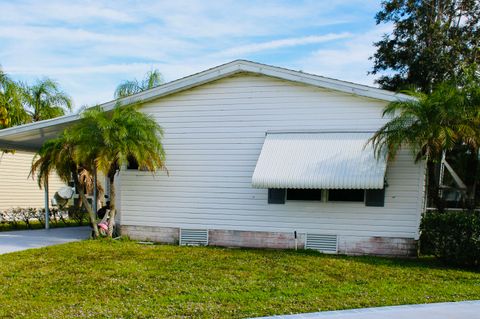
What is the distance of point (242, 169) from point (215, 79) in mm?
2527

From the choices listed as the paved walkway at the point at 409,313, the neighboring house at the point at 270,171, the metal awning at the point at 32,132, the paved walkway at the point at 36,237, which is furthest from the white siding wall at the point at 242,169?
the paved walkway at the point at 409,313

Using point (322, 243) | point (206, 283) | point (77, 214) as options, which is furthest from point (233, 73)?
point (77, 214)

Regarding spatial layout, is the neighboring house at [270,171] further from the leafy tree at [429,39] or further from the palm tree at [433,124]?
the leafy tree at [429,39]

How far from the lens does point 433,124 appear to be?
8875mm

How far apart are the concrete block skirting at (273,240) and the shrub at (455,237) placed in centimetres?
81

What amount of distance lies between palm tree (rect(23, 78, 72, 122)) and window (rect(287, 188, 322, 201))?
16016mm

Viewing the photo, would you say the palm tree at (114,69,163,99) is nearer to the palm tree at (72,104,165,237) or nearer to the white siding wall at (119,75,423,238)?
the white siding wall at (119,75,423,238)

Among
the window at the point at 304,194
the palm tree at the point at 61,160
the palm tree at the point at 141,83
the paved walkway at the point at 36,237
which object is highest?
the palm tree at the point at 141,83

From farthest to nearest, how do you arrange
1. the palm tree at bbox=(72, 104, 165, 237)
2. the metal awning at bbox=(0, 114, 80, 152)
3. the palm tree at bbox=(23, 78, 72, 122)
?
the palm tree at bbox=(23, 78, 72, 122) → the metal awning at bbox=(0, 114, 80, 152) → the palm tree at bbox=(72, 104, 165, 237)

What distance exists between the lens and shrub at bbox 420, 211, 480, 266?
8711 millimetres

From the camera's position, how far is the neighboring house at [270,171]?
33.0 ft

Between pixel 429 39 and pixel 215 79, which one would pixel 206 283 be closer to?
pixel 215 79

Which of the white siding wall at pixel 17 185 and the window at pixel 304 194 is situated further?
the white siding wall at pixel 17 185

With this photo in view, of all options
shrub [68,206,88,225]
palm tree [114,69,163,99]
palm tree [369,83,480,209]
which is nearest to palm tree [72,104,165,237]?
palm tree [369,83,480,209]
